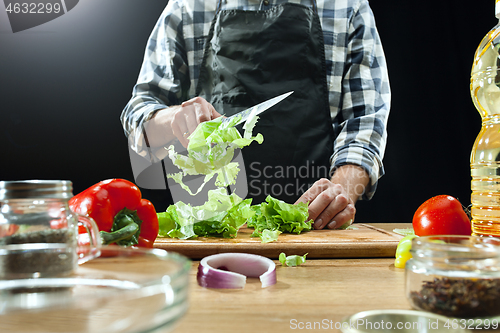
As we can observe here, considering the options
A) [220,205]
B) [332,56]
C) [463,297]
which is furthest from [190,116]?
[463,297]

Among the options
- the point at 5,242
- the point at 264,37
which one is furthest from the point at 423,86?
the point at 5,242

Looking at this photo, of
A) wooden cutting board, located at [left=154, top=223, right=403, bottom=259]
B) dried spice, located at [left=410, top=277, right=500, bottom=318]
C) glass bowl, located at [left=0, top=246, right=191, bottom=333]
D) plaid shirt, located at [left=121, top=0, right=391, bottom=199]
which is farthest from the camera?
plaid shirt, located at [left=121, top=0, right=391, bottom=199]

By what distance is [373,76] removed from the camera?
2.10 m

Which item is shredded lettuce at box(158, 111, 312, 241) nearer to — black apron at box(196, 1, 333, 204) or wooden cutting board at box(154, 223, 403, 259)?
wooden cutting board at box(154, 223, 403, 259)

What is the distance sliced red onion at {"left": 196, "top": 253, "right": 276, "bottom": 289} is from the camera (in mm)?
648

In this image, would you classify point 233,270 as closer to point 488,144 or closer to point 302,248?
point 302,248

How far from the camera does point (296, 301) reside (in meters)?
0.59

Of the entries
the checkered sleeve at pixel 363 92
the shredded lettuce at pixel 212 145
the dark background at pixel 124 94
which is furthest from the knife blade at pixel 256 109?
the dark background at pixel 124 94

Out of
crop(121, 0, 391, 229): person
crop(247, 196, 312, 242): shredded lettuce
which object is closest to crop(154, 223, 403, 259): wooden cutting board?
crop(247, 196, 312, 242): shredded lettuce

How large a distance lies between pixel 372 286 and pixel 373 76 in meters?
1.67

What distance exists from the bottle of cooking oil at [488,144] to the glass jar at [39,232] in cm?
94

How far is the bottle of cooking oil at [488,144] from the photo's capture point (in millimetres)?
945

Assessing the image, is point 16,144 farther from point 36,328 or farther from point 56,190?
point 36,328

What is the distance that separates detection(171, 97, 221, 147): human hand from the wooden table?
0.75 m
